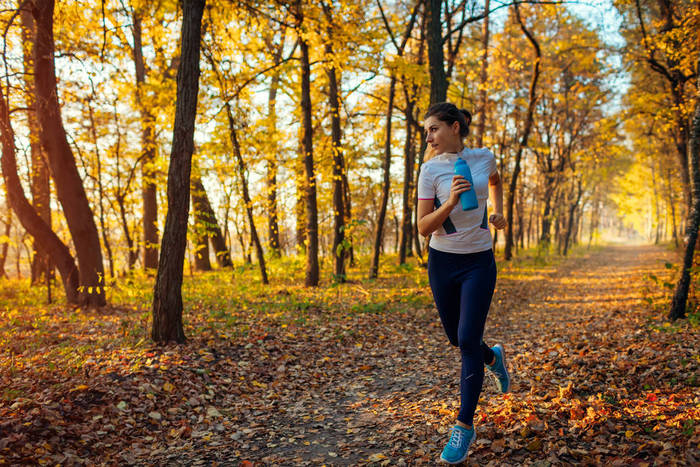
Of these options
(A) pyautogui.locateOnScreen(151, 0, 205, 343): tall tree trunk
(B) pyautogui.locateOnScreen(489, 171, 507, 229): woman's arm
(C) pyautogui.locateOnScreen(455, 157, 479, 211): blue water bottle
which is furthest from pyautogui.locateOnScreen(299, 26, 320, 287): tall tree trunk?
(C) pyautogui.locateOnScreen(455, 157, 479, 211): blue water bottle

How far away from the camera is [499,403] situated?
3.87 metres

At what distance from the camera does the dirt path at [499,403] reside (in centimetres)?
303

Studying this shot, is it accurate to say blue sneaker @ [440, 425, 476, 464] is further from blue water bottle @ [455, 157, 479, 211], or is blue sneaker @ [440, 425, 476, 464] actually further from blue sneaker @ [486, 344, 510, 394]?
blue water bottle @ [455, 157, 479, 211]

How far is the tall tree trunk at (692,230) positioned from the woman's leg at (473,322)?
5310 millimetres

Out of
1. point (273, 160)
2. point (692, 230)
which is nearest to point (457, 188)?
point (692, 230)

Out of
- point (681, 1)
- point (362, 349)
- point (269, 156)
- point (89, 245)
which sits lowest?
point (362, 349)

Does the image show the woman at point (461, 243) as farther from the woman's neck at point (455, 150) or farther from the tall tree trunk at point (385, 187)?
the tall tree trunk at point (385, 187)

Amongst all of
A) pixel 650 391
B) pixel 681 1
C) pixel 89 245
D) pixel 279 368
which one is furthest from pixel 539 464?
pixel 681 1

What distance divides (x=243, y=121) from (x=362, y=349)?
726 cm

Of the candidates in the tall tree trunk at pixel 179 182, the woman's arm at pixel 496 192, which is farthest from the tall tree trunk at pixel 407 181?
the woman's arm at pixel 496 192

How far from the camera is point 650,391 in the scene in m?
3.78

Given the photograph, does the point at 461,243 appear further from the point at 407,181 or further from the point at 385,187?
the point at 407,181

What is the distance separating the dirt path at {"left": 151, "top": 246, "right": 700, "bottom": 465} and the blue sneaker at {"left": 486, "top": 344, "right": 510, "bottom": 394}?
0.24 meters

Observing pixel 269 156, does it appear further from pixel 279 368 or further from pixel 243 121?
pixel 279 368
